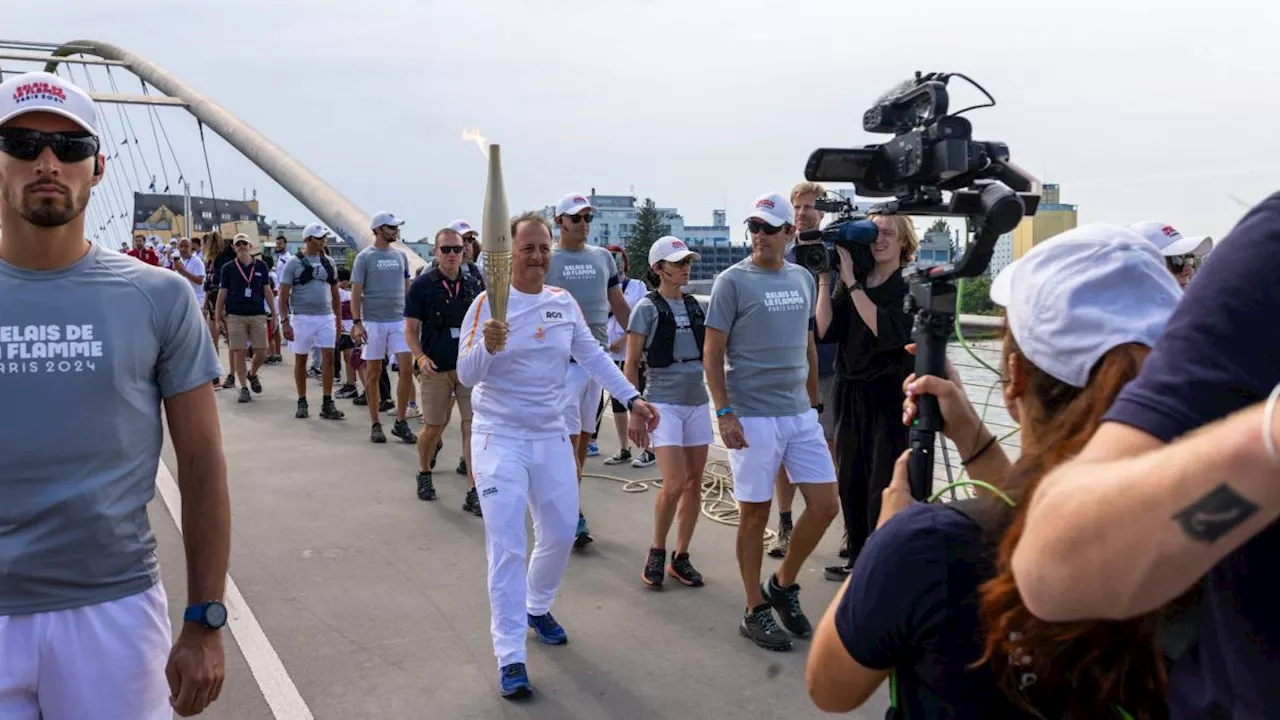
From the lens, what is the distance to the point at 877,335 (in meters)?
5.47

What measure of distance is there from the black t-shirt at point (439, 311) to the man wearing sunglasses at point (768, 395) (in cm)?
323

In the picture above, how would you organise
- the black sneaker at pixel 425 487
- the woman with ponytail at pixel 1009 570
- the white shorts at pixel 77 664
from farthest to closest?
the black sneaker at pixel 425 487 → the white shorts at pixel 77 664 → the woman with ponytail at pixel 1009 570

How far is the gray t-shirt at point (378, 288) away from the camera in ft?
33.8

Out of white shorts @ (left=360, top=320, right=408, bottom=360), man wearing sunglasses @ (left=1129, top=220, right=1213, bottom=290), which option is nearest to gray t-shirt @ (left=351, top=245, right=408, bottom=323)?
white shorts @ (left=360, top=320, right=408, bottom=360)

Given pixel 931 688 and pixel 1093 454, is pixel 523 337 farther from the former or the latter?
pixel 1093 454

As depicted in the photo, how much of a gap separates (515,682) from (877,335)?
2.67 metres

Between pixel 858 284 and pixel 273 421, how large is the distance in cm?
798

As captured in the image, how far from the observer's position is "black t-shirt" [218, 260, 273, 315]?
12.4 metres

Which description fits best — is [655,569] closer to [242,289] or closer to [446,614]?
[446,614]

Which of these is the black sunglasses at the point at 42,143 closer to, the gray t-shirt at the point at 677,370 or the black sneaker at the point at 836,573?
the gray t-shirt at the point at 677,370

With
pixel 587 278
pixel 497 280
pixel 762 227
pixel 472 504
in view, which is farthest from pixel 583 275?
pixel 497 280

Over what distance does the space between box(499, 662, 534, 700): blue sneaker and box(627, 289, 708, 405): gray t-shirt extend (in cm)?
217

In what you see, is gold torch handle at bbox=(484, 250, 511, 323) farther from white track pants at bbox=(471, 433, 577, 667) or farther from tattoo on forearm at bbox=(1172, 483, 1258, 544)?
tattoo on forearm at bbox=(1172, 483, 1258, 544)

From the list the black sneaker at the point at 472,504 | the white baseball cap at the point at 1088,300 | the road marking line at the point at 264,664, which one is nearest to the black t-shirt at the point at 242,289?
the black sneaker at the point at 472,504
